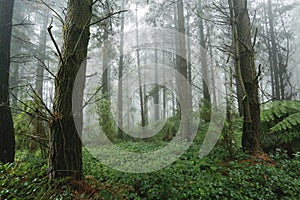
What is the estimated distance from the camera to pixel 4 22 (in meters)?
3.97

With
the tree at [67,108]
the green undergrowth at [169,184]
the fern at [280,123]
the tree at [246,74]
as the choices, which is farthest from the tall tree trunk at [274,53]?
the tree at [67,108]

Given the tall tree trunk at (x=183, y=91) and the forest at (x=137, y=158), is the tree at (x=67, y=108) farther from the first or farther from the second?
the tall tree trunk at (x=183, y=91)

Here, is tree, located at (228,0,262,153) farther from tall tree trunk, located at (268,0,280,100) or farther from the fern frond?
tall tree trunk, located at (268,0,280,100)

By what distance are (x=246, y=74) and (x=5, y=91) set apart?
541 cm

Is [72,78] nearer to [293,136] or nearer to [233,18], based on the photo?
[233,18]

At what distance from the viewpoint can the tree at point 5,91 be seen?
3525 mm

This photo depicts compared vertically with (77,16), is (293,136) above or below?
below

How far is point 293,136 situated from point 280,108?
0.98 meters

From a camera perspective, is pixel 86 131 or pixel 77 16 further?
pixel 86 131

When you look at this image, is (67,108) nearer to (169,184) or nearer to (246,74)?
(169,184)

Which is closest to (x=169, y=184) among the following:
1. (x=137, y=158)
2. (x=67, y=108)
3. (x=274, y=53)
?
(x=67, y=108)

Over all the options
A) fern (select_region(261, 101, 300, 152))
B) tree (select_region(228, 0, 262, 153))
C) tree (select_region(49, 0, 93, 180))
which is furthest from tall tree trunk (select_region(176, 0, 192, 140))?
tree (select_region(49, 0, 93, 180))

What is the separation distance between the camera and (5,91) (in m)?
3.78

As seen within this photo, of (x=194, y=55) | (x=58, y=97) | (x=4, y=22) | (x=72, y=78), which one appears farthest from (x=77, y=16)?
(x=194, y=55)
